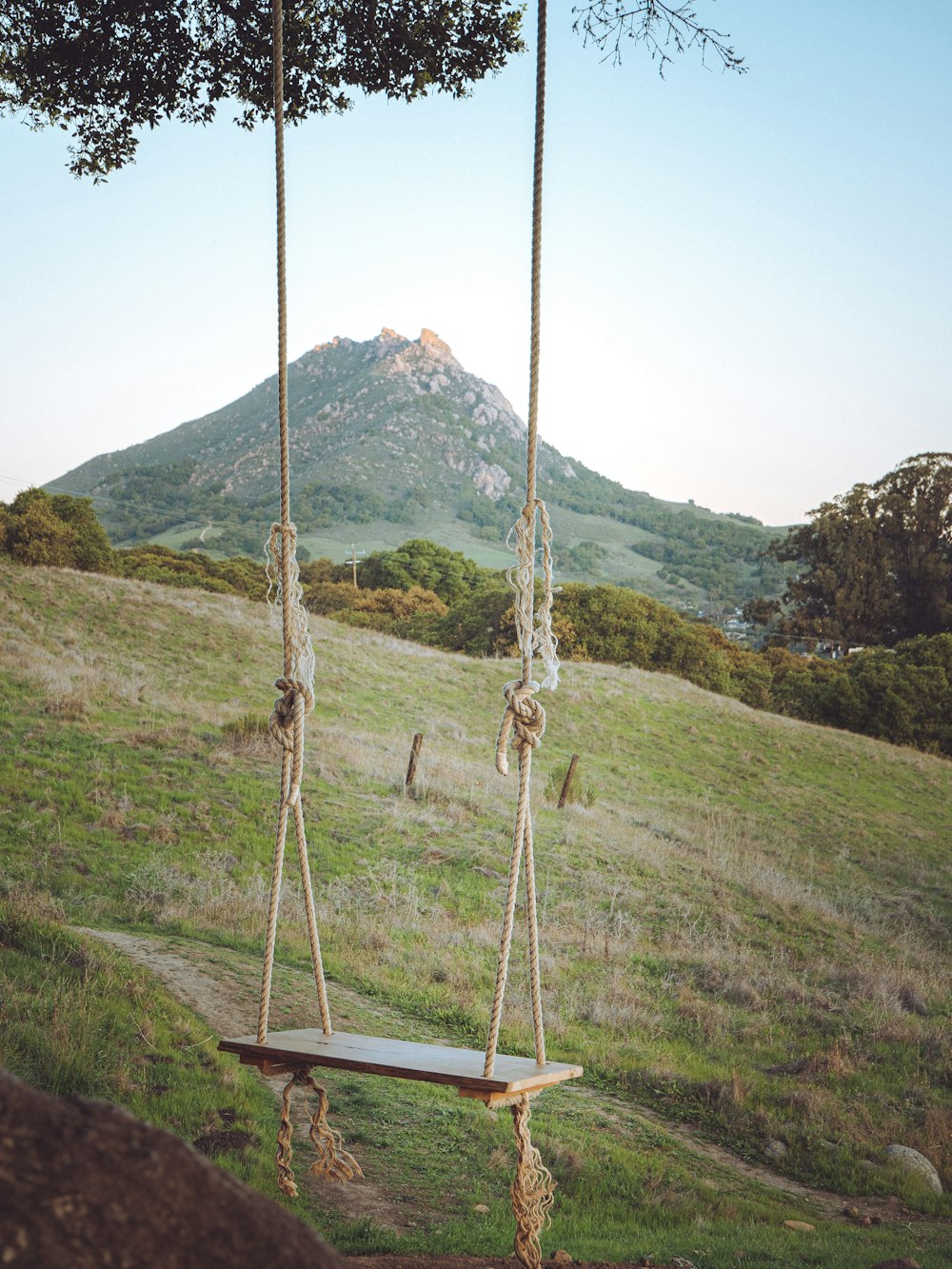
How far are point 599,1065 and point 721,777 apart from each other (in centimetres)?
1494

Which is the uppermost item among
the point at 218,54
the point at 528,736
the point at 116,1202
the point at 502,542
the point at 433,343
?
the point at 433,343

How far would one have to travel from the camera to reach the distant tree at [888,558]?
3634 centimetres

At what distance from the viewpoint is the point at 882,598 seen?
36.8 metres

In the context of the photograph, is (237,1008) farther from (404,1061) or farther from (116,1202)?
(116,1202)

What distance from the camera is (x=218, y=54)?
6543 mm

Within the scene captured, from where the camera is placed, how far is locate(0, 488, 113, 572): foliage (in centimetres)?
2312

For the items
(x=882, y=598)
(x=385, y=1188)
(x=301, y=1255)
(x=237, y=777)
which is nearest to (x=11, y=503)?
(x=237, y=777)

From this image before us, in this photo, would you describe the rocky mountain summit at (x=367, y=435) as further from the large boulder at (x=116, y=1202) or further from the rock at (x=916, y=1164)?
the large boulder at (x=116, y=1202)

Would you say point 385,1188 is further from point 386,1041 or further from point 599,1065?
point 599,1065

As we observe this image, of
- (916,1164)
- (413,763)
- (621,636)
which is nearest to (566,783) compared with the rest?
(413,763)

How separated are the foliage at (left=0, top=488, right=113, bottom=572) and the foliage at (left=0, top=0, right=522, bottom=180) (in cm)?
1743

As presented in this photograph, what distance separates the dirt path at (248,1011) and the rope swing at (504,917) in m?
2.26

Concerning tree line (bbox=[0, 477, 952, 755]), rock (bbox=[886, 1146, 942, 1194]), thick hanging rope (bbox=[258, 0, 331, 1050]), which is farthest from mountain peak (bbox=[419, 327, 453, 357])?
thick hanging rope (bbox=[258, 0, 331, 1050])

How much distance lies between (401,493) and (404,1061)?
91960mm
